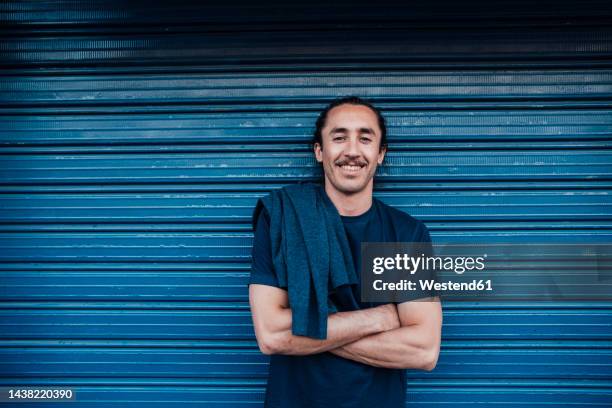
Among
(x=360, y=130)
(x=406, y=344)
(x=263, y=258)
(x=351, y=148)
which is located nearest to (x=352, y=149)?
(x=351, y=148)

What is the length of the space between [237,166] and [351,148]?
940mm

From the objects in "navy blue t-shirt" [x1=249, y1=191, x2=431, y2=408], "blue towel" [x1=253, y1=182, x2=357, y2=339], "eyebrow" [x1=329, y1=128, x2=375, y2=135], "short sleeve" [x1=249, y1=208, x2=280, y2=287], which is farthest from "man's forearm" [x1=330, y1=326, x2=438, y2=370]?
"eyebrow" [x1=329, y1=128, x2=375, y2=135]

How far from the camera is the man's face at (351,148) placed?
2.48 meters

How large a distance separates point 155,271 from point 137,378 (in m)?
0.75

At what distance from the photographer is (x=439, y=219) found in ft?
10.0

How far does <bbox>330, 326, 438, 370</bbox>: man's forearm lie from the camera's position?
2.26 metres

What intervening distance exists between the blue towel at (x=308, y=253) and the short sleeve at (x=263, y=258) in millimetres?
36

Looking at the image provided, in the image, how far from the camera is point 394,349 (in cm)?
226

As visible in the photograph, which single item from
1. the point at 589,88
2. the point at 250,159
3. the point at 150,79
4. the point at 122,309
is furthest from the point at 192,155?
the point at 589,88

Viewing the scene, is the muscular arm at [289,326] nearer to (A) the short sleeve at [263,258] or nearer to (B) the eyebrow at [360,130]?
(A) the short sleeve at [263,258]

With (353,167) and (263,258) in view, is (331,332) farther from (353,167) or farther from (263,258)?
(353,167)

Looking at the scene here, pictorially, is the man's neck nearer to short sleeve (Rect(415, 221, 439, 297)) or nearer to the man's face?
the man's face

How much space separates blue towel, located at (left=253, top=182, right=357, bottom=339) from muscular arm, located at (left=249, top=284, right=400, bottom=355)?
50 millimetres

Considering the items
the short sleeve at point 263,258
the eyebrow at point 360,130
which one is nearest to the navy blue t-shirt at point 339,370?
the short sleeve at point 263,258
